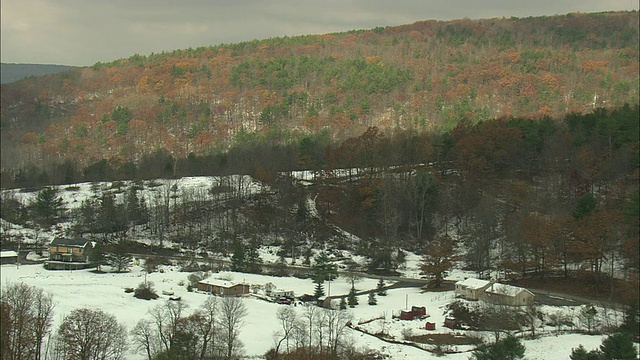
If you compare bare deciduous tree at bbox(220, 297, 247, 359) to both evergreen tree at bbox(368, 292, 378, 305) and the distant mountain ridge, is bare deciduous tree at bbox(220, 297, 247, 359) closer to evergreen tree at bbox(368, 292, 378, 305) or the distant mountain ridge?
evergreen tree at bbox(368, 292, 378, 305)

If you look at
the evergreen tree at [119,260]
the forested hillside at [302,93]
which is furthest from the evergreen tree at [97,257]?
the forested hillside at [302,93]

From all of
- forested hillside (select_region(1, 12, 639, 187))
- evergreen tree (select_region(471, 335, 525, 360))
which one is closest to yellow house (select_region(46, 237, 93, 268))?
forested hillside (select_region(1, 12, 639, 187))

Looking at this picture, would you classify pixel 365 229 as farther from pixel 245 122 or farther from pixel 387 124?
pixel 245 122

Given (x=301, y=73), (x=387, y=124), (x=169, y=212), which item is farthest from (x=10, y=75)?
(x=169, y=212)

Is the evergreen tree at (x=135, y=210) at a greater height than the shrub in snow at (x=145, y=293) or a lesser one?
greater

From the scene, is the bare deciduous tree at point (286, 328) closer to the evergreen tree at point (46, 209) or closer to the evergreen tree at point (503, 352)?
the evergreen tree at point (503, 352)

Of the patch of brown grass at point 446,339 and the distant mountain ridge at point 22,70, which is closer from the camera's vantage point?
the patch of brown grass at point 446,339
